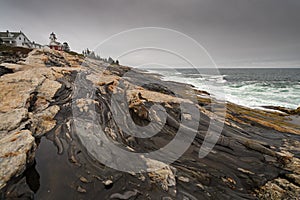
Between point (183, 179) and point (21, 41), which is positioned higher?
point (21, 41)

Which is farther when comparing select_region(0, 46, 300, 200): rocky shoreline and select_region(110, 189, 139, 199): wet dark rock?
select_region(0, 46, 300, 200): rocky shoreline

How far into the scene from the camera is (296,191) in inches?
235

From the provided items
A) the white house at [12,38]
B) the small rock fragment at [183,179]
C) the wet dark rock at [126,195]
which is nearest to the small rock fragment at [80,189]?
the wet dark rock at [126,195]

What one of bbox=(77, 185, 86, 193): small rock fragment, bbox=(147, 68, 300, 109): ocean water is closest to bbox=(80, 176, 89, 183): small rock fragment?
bbox=(77, 185, 86, 193): small rock fragment

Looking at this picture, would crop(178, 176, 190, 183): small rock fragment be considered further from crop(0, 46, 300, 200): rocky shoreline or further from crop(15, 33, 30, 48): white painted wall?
crop(15, 33, 30, 48): white painted wall

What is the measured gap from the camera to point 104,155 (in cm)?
631

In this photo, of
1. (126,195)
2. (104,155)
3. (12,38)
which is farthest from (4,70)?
(12,38)

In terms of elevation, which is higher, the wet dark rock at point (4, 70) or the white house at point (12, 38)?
the white house at point (12, 38)

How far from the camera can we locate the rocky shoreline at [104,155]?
5039mm

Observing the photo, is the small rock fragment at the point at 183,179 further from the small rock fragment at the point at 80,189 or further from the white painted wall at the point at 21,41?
the white painted wall at the point at 21,41

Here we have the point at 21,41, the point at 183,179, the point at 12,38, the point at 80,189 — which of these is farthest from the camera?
the point at 21,41

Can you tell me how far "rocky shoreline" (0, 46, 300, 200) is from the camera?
198 inches

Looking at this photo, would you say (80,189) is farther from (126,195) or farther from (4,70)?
(4,70)

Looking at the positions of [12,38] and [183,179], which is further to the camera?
[12,38]
